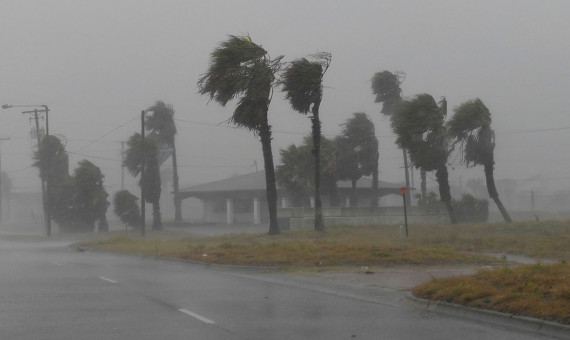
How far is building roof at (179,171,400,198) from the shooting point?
78.0 metres

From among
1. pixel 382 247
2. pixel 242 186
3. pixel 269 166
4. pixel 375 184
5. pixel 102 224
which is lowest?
pixel 382 247

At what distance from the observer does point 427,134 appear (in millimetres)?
51156

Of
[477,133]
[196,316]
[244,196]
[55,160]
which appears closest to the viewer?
[196,316]

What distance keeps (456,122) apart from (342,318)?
3769cm

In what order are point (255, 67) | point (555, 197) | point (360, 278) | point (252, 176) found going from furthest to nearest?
1. point (555, 197)
2. point (252, 176)
3. point (255, 67)
4. point (360, 278)

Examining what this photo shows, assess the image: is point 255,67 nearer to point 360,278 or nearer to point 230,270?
point 230,270

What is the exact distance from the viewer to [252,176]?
282ft

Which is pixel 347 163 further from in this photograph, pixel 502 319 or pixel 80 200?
pixel 502 319

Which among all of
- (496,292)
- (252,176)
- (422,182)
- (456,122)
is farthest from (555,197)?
(496,292)

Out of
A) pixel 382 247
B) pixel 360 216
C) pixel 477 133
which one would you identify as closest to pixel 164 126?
pixel 360 216

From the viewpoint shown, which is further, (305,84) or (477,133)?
(477,133)

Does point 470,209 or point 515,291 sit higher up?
point 470,209

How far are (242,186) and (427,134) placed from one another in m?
30.7

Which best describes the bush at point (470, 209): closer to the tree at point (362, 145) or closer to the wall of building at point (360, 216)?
the wall of building at point (360, 216)
